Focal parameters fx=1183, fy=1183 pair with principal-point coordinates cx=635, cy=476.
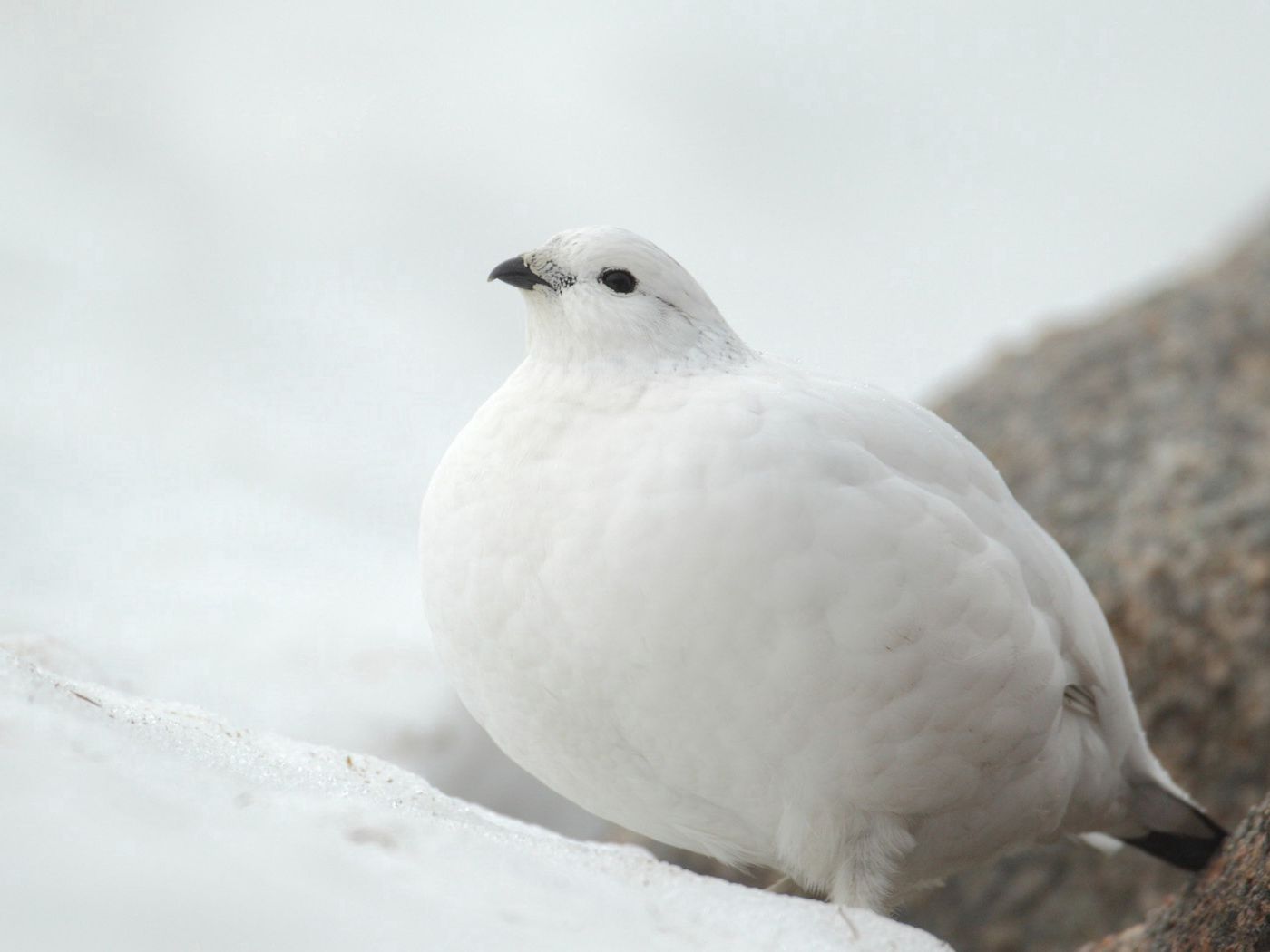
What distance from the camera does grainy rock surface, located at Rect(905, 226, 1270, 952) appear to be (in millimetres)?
2611

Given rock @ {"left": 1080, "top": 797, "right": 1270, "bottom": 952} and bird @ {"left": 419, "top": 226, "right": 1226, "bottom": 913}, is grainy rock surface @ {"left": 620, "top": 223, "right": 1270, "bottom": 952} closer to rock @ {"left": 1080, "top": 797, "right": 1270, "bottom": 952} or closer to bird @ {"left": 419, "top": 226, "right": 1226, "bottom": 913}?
rock @ {"left": 1080, "top": 797, "right": 1270, "bottom": 952}

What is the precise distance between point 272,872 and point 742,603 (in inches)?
27.1

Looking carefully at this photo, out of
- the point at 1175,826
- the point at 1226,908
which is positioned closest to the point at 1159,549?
the point at 1175,826

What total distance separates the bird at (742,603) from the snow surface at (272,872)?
0.90 feet

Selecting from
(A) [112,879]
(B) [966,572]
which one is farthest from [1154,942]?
(A) [112,879]

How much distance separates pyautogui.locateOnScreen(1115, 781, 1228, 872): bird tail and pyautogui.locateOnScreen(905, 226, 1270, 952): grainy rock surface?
0.49 m

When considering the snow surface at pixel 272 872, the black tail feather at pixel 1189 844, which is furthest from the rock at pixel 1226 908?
the snow surface at pixel 272 872

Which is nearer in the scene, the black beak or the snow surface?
the snow surface

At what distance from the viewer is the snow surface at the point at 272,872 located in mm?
867

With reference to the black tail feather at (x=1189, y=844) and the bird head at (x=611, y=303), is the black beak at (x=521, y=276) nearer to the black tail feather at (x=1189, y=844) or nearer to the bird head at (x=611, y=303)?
the bird head at (x=611, y=303)

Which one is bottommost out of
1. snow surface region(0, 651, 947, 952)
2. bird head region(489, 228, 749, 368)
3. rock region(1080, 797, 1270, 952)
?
rock region(1080, 797, 1270, 952)

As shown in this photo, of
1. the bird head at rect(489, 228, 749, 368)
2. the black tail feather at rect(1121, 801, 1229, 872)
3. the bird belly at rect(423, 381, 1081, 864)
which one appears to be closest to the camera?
the bird belly at rect(423, 381, 1081, 864)

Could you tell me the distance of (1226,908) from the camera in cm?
163

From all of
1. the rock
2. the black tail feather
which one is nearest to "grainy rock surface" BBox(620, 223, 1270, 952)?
the black tail feather
